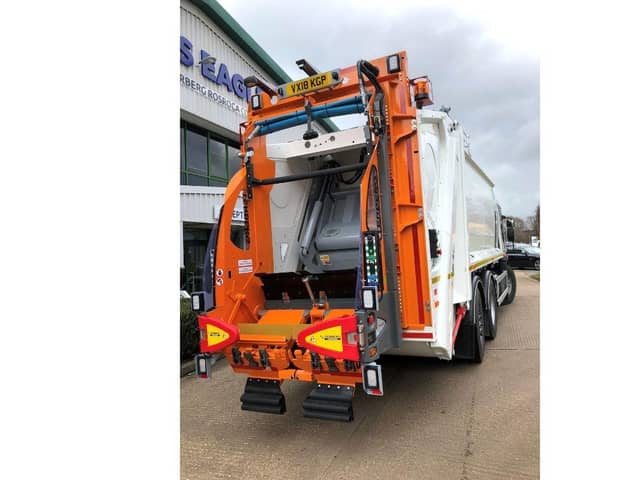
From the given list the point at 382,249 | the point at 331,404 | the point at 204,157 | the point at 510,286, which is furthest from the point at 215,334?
the point at 510,286

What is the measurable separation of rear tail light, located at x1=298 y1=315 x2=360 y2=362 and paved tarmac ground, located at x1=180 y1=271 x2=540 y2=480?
83 centimetres

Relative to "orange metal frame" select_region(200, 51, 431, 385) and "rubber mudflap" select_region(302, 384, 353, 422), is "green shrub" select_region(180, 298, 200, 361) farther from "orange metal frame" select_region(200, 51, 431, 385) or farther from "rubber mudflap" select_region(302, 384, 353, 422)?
"rubber mudflap" select_region(302, 384, 353, 422)

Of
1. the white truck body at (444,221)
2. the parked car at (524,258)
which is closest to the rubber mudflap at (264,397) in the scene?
the white truck body at (444,221)

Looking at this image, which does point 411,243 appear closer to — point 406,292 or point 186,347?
point 406,292

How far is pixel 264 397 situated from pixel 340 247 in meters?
1.77

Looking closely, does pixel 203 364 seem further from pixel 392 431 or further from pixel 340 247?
pixel 340 247

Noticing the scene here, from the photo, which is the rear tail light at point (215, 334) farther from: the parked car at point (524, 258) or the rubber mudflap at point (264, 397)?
the parked car at point (524, 258)

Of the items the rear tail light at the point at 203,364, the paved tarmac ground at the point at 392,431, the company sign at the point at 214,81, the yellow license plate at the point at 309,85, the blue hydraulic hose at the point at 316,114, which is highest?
the company sign at the point at 214,81

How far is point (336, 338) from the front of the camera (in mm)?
3025

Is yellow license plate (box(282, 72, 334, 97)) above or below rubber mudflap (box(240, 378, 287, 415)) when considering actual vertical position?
above

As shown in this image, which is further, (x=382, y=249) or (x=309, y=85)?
(x=309, y=85)

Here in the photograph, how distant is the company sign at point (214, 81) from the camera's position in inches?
363

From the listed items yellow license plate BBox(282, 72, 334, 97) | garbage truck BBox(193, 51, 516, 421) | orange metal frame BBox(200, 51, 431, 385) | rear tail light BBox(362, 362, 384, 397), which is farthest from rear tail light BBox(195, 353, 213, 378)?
yellow license plate BBox(282, 72, 334, 97)

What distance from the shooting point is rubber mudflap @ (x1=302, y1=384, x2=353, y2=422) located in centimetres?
312
